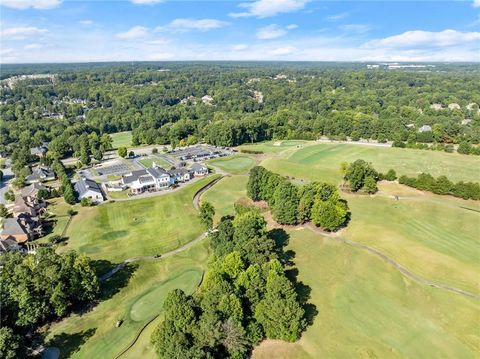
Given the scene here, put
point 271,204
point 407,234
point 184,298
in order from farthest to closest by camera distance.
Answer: point 271,204 < point 407,234 < point 184,298

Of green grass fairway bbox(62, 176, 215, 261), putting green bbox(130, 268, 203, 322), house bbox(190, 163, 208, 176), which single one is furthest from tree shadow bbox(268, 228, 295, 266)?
house bbox(190, 163, 208, 176)

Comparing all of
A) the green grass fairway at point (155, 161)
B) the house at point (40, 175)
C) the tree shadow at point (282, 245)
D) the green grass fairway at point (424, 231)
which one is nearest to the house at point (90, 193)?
the house at point (40, 175)

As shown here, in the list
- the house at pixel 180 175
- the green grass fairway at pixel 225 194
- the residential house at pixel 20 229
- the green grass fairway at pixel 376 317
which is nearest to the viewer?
the green grass fairway at pixel 376 317

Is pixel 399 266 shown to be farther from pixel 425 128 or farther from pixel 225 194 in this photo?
pixel 425 128

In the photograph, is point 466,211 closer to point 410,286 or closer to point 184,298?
point 410,286

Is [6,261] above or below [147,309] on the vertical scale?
above

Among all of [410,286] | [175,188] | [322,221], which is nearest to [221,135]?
[175,188]

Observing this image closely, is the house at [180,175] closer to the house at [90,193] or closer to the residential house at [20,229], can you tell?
the house at [90,193]
